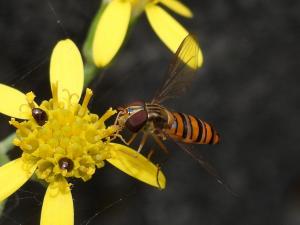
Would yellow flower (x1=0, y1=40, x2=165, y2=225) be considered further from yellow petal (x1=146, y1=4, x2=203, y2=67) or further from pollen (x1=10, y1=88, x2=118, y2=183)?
yellow petal (x1=146, y1=4, x2=203, y2=67)

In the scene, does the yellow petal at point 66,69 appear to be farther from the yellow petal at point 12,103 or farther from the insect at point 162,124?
the insect at point 162,124

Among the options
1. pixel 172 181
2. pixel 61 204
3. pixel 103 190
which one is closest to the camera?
pixel 61 204

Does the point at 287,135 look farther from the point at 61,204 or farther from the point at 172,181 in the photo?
the point at 61,204

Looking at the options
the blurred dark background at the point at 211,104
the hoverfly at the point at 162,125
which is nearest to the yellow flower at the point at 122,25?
the hoverfly at the point at 162,125

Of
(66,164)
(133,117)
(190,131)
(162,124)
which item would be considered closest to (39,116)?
(66,164)

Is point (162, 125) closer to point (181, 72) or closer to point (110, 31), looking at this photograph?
point (181, 72)

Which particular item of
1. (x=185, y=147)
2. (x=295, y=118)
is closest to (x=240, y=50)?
(x=295, y=118)
